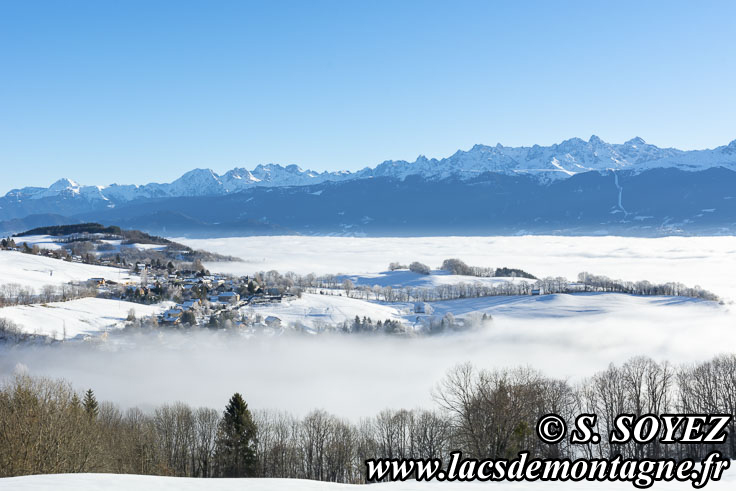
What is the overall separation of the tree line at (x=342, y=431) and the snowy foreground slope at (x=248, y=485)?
8878mm

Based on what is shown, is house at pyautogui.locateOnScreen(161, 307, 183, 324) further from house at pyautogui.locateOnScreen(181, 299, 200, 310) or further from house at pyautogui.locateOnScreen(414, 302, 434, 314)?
house at pyautogui.locateOnScreen(414, 302, 434, 314)

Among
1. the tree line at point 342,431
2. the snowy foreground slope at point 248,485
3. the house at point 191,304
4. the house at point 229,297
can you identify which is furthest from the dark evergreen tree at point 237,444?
the house at point 229,297

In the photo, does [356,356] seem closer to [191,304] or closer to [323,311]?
[323,311]

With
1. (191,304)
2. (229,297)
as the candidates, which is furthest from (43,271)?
(229,297)

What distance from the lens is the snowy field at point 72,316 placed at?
7756cm

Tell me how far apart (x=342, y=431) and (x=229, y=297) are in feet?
289

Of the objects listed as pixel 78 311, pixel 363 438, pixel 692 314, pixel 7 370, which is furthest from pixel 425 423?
pixel 692 314

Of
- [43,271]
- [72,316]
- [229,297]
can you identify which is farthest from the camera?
[43,271]

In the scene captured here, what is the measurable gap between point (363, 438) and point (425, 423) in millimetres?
5324

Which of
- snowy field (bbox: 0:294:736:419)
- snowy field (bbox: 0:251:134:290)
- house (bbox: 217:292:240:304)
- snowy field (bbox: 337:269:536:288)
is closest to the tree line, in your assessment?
snowy field (bbox: 0:294:736:419)

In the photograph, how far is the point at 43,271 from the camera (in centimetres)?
12694

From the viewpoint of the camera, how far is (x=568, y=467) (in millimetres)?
14961

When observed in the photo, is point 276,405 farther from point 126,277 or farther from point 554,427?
point 126,277

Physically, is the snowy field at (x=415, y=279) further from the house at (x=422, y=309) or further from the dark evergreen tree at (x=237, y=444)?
the dark evergreen tree at (x=237, y=444)
